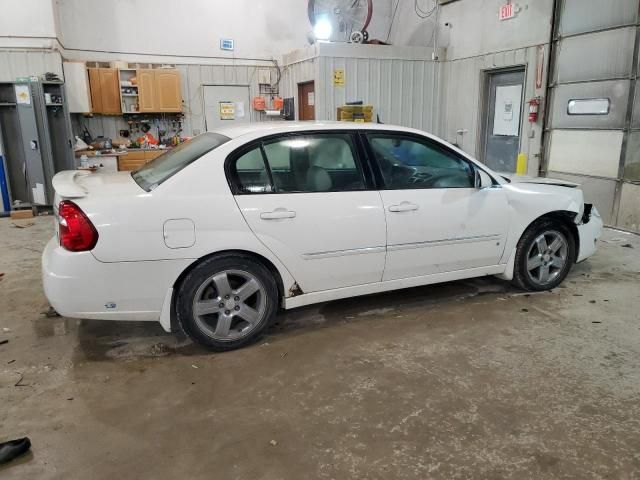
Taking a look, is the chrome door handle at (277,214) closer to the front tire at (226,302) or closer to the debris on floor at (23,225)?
the front tire at (226,302)

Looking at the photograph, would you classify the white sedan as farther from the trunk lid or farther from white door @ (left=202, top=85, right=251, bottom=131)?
white door @ (left=202, top=85, right=251, bottom=131)

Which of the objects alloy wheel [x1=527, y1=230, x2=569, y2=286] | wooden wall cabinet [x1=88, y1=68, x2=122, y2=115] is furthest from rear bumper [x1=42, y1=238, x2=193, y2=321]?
wooden wall cabinet [x1=88, y1=68, x2=122, y2=115]

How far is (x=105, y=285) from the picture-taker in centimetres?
281

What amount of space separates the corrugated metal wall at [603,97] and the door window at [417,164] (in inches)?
143

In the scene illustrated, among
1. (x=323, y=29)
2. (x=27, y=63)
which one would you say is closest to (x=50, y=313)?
(x=27, y=63)

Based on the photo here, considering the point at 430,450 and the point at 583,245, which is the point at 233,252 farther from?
the point at 583,245

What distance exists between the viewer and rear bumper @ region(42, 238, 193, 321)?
2.76 metres

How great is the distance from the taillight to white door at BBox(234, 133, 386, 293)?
837 millimetres

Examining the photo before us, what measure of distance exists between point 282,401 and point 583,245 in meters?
2.98

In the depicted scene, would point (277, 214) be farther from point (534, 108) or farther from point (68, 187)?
point (534, 108)

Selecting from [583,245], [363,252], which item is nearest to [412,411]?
[363,252]

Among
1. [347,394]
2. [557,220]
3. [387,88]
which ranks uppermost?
[387,88]

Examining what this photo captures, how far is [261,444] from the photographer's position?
2.26 metres

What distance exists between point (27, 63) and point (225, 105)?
3230mm
